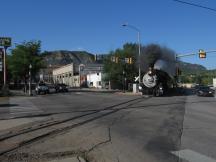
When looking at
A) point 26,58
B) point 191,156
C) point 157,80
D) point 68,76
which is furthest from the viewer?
point 68,76

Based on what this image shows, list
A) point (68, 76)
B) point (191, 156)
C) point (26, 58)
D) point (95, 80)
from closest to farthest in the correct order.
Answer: point (191, 156) < point (26, 58) < point (95, 80) < point (68, 76)

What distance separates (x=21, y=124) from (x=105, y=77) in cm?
7216

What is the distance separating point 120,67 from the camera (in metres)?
81.9

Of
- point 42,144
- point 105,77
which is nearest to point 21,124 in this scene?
point 42,144

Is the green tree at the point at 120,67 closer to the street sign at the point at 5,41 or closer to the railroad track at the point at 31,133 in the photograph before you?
the street sign at the point at 5,41

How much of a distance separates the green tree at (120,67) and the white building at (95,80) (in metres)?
23.6

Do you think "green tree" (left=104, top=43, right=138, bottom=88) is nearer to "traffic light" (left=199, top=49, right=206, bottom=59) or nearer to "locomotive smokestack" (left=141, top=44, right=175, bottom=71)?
"locomotive smokestack" (left=141, top=44, right=175, bottom=71)

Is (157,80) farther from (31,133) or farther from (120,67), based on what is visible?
(120,67)

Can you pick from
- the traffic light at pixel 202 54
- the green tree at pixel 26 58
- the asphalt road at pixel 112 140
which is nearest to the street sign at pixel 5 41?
the green tree at pixel 26 58

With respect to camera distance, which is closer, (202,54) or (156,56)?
(202,54)

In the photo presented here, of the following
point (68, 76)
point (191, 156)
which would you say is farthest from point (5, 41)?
point (68, 76)

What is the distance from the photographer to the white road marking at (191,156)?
911cm

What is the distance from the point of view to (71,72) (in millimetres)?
146625

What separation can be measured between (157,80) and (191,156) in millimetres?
35593
